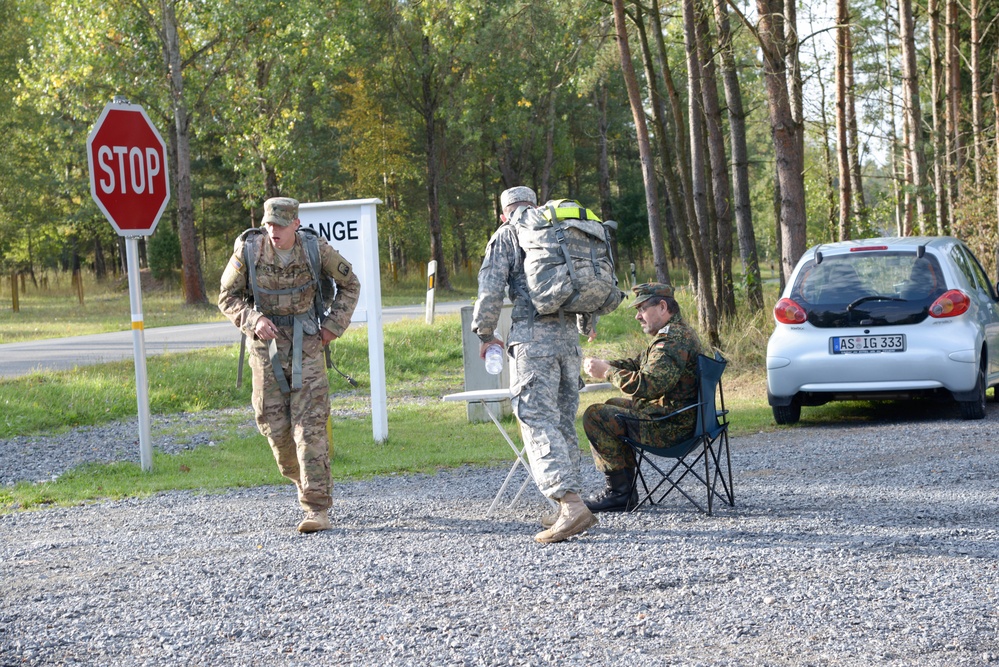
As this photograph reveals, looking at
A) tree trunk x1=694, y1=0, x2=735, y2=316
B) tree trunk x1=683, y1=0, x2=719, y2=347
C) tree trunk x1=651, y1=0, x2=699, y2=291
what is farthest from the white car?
tree trunk x1=694, y1=0, x2=735, y2=316

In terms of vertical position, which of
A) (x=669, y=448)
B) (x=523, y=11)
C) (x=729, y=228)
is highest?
(x=523, y=11)

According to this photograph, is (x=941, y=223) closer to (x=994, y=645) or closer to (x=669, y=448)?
(x=669, y=448)

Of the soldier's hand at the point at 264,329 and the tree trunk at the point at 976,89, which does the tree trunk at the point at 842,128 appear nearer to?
the tree trunk at the point at 976,89

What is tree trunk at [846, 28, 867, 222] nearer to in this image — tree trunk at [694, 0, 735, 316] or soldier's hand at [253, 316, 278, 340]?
tree trunk at [694, 0, 735, 316]

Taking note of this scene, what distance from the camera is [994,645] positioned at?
3.98 m

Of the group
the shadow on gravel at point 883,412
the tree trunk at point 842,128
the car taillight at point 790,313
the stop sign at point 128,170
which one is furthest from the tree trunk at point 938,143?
the stop sign at point 128,170

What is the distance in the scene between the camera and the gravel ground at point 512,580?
414cm

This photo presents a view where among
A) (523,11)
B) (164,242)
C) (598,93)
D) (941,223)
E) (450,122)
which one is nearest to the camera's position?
(523,11)

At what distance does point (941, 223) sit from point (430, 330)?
1036 cm

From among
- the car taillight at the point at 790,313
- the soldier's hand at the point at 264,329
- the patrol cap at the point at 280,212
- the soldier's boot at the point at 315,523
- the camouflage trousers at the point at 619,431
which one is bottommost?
the soldier's boot at the point at 315,523

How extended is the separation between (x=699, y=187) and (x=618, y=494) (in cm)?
1207

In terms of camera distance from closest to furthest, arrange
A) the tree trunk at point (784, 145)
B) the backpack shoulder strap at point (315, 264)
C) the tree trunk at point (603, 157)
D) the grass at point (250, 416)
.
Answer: the backpack shoulder strap at point (315, 264), the grass at point (250, 416), the tree trunk at point (784, 145), the tree trunk at point (603, 157)

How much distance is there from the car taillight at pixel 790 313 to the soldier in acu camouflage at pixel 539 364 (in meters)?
4.47

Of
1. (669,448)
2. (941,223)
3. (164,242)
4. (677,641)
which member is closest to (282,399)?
(669,448)
